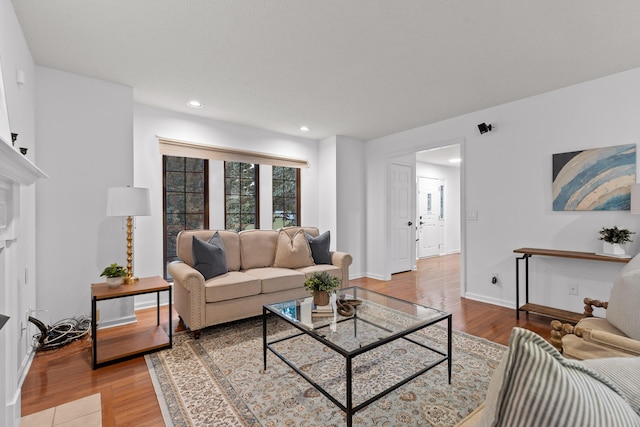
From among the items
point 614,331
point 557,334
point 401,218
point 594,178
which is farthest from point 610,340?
point 401,218

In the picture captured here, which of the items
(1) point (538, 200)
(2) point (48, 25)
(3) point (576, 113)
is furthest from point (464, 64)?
(2) point (48, 25)

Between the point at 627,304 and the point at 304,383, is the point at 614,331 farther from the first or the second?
the point at 304,383

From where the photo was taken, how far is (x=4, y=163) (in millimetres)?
1135

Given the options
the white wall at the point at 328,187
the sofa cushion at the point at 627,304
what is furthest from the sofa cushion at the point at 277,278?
the sofa cushion at the point at 627,304

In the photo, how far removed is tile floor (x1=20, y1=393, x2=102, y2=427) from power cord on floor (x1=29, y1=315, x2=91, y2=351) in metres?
0.95

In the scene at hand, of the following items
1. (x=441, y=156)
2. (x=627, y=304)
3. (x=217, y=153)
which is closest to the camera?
(x=627, y=304)

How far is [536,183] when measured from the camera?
132 inches

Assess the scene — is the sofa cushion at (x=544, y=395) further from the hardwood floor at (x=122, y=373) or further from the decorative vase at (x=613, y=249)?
the decorative vase at (x=613, y=249)

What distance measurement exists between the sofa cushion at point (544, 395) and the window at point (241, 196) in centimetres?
418

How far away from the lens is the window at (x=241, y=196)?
172 inches

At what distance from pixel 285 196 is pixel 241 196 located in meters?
0.77

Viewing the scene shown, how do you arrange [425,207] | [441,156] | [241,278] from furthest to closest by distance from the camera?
1. [425,207]
2. [441,156]
3. [241,278]

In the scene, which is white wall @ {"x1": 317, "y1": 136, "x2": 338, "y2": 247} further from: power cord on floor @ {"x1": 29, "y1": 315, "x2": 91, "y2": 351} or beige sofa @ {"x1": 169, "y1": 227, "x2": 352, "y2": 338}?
power cord on floor @ {"x1": 29, "y1": 315, "x2": 91, "y2": 351}

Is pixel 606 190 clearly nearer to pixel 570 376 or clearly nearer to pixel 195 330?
pixel 570 376
